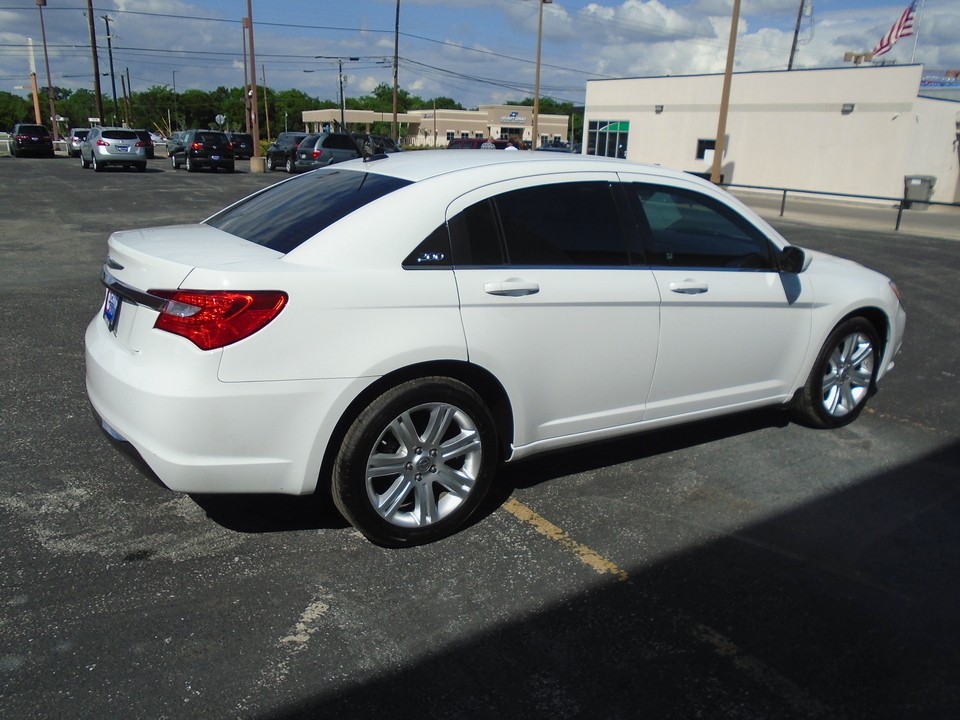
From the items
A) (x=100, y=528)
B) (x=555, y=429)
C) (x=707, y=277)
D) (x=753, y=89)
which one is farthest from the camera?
(x=753, y=89)

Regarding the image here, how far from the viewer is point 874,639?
118 inches

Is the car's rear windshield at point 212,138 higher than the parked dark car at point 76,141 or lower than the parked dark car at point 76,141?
higher

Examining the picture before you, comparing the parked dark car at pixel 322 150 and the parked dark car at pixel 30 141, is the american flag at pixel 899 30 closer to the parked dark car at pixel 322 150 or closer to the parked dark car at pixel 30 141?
the parked dark car at pixel 322 150

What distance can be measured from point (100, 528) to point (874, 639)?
3.32 m

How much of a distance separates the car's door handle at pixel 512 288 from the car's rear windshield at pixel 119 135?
104 feet

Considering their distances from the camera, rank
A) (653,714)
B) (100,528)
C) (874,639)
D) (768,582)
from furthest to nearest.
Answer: (100,528), (768,582), (874,639), (653,714)

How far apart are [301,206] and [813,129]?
113 feet

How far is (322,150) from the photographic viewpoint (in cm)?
2900

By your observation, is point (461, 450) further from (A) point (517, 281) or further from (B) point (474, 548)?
(A) point (517, 281)

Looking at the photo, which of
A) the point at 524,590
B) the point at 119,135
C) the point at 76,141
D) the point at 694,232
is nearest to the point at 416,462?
the point at 524,590

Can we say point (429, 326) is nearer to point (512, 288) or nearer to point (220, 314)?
point (512, 288)

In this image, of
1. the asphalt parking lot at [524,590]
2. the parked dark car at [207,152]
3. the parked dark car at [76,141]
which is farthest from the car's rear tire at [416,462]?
the parked dark car at [76,141]

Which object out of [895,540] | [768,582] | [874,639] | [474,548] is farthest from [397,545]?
[895,540]

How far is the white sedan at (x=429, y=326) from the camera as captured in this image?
3.05 m
